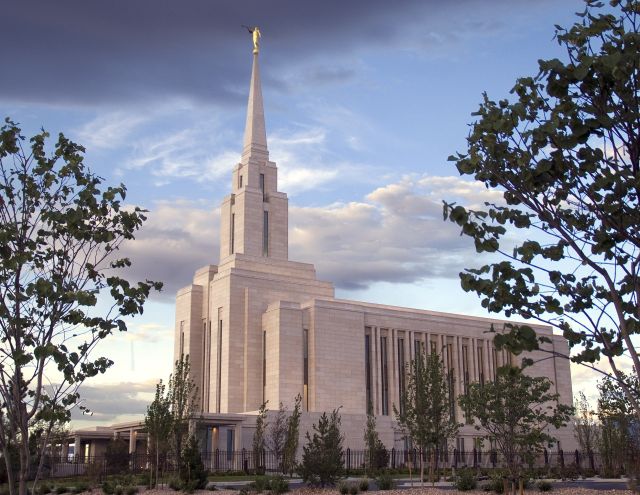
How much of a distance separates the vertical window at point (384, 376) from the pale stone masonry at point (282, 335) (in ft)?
0.32

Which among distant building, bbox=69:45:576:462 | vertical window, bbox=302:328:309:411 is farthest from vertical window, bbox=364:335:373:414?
vertical window, bbox=302:328:309:411

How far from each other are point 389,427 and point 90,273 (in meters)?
56.9

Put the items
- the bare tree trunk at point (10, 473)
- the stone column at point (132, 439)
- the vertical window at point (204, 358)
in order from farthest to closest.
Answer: the vertical window at point (204, 358), the stone column at point (132, 439), the bare tree trunk at point (10, 473)

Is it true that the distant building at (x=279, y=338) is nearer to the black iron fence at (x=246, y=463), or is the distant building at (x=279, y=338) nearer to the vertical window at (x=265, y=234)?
the vertical window at (x=265, y=234)

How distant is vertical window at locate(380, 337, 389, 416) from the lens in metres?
72.8

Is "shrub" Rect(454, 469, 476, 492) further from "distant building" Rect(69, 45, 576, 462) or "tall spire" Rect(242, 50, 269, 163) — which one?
"tall spire" Rect(242, 50, 269, 163)

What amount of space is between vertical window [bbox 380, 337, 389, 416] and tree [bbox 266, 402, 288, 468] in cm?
1369

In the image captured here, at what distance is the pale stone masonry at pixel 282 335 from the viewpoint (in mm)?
68125

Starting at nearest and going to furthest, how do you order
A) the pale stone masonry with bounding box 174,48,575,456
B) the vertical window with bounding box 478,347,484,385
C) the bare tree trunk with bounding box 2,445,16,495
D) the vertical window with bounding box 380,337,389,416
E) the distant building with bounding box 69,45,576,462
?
the bare tree trunk with bounding box 2,445,16,495 → the distant building with bounding box 69,45,576,462 → the pale stone masonry with bounding box 174,48,575,456 → the vertical window with bounding box 380,337,389,416 → the vertical window with bounding box 478,347,484,385

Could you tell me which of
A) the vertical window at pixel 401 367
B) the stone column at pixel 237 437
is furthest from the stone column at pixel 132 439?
the vertical window at pixel 401 367

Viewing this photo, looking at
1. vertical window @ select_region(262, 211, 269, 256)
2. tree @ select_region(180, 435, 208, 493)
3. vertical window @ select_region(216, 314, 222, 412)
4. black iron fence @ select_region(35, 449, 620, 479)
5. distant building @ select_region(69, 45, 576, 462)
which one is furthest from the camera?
vertical window @ select_region(262, 211, 269, 256)

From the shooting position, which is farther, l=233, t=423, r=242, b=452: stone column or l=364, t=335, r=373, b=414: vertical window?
l=364, t=335, r=373, b=414: vertical window

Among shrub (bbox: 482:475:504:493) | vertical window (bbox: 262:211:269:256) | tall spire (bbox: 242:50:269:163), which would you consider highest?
tall spire (bbox: 242:50:269:163)

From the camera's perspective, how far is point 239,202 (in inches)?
3019
